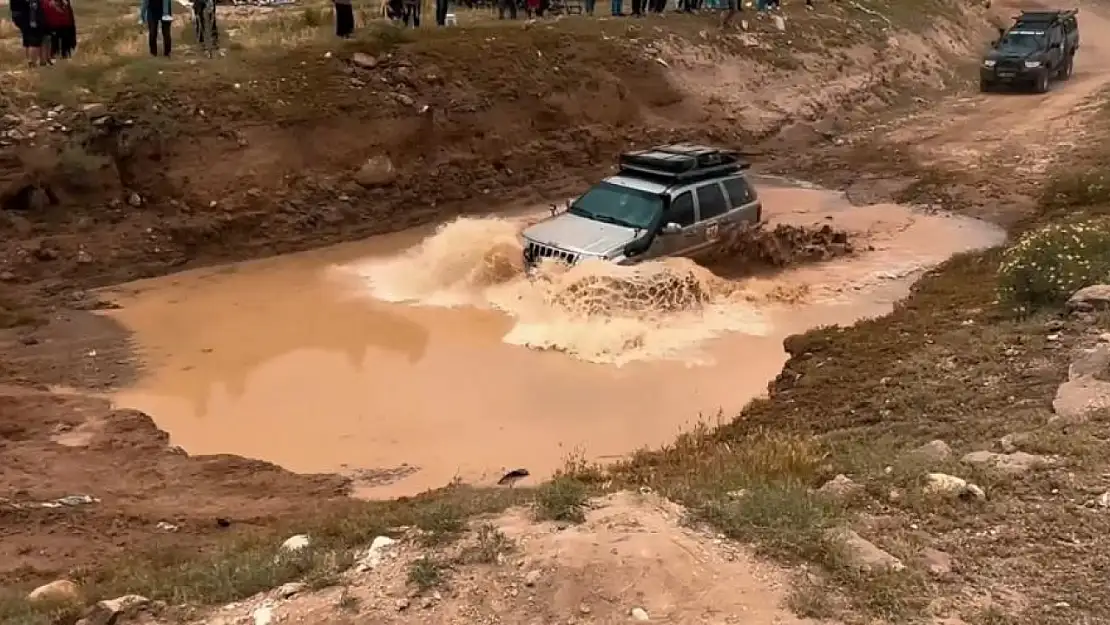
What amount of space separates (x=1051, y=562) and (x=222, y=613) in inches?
186

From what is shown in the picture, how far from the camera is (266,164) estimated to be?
19.2 meters

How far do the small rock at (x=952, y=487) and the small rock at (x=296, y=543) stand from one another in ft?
13.4

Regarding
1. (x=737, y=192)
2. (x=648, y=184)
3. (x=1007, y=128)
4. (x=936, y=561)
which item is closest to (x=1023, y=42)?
(x=1007, y=128)

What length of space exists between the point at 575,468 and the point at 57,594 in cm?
466

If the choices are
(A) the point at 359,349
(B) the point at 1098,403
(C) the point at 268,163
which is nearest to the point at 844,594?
(B) the point at 1098,403

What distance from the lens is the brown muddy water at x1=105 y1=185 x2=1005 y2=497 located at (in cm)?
1180

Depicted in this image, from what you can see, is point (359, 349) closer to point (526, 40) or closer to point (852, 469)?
point (852, 469)

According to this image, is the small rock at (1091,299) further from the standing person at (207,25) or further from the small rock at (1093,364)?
the standing person at (207,25)

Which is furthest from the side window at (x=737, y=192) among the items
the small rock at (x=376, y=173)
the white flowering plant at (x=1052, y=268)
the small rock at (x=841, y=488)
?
the small rock at (x=841, y=488)

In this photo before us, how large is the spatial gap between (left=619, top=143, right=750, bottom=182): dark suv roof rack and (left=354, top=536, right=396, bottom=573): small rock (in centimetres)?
1024

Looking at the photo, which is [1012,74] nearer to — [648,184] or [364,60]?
[648,184]

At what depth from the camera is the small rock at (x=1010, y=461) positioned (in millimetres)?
7391

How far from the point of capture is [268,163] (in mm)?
19203

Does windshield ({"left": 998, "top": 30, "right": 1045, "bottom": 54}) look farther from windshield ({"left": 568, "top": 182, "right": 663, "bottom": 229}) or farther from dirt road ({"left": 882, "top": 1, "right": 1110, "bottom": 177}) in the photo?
windshield ({"left": 568, "top": 182, "right": 663, "bottom": 229})
